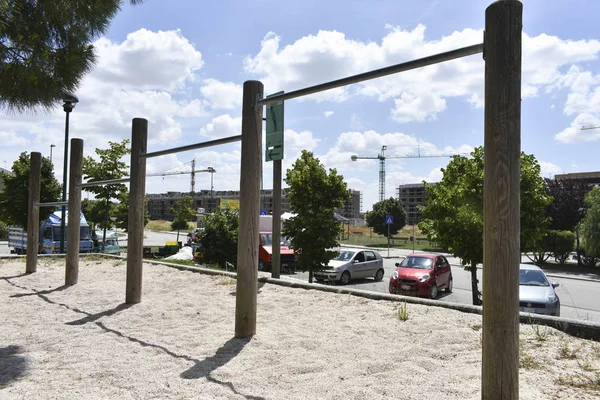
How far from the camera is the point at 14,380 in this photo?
12.5 feet

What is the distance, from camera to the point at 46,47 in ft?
17.1

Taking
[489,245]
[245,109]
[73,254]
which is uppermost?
[245,109]

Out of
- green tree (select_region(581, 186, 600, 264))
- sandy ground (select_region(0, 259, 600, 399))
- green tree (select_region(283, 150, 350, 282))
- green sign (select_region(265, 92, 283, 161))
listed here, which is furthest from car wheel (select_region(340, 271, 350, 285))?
A: green tree (select_region(581, 186, 600, 264))

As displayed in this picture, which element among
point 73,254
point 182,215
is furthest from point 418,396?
point 182,215

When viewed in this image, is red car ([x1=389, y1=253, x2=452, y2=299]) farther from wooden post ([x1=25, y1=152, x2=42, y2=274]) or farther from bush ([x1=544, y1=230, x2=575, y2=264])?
bush ([x1=544, y1=230, x2=575, y2=264])

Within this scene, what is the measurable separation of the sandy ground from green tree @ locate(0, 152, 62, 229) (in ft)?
49.2

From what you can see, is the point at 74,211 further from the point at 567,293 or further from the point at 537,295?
the point at 567,293

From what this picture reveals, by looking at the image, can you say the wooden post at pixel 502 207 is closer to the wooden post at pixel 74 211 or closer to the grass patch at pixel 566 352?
the grass patch at pixel 566 352

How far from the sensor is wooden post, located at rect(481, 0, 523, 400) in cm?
284

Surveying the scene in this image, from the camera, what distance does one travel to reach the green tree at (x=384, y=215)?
48906mm

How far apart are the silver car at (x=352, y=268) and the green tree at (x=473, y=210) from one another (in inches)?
195

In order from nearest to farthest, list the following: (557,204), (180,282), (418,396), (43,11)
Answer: (418,396)
(43,11)
(180,282)
(557,204)

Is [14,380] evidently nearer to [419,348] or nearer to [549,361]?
[419,348]

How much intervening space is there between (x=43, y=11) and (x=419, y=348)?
5.62 m
